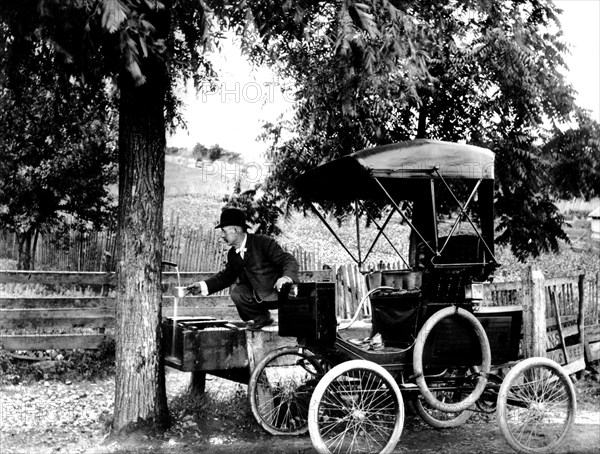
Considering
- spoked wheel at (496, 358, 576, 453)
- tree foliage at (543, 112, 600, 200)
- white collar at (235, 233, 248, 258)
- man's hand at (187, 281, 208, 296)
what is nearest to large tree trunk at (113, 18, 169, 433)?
man's hand at (187, 281, 208, 296)

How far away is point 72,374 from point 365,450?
180 inches

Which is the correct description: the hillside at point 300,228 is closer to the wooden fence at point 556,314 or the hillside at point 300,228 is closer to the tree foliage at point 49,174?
the tree foliage at point 49,174

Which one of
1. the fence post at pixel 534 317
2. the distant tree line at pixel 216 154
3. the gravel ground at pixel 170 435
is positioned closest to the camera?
the gravel ground at pixel 170 435

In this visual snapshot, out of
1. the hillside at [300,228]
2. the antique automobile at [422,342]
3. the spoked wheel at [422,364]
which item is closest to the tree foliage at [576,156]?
the antique automobile at [422,342]

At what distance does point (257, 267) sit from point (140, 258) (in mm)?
1275

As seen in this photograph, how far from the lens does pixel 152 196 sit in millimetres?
6848

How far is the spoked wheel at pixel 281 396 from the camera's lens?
683 centimetres

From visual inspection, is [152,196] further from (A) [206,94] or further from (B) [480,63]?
(B) [480,63]

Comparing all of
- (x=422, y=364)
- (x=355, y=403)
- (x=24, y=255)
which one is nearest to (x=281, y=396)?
(x=355, y=403)

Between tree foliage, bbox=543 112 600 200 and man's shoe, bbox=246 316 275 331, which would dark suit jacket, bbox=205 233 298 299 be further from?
tree foliage, bbox=543 112 600 200

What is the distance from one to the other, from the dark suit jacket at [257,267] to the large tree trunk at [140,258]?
81 cm

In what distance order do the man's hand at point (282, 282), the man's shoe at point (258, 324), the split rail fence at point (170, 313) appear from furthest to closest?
the split rail fence at point (170, 313)
the man's shoe at point (258, 324)
the man's hand at point (282, 282)

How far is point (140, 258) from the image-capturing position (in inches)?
267

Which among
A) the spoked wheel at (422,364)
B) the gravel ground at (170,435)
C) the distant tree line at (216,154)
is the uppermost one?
the distant tree line at (216,154)
